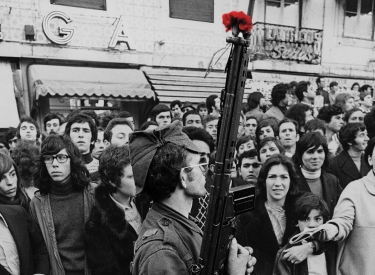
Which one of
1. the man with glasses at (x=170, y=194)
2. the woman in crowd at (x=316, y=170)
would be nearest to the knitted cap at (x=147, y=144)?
the man with glasses at (x=170, y=194)

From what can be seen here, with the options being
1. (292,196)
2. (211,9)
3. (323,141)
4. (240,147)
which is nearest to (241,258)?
(292,196)

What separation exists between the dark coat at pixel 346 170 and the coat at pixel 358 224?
1260mm

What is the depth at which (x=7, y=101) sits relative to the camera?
27.1ft

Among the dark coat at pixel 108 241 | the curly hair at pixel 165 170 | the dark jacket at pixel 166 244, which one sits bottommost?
the dark coat at pixel 108 241

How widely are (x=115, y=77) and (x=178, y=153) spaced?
317 inches

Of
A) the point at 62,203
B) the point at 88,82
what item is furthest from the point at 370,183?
the point at 88,82

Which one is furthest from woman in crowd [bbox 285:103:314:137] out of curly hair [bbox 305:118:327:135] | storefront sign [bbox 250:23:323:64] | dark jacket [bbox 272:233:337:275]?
storefront sign [bbox 250:23:323:64]

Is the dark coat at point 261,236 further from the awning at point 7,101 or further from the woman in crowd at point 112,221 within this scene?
the awning at point 7,101

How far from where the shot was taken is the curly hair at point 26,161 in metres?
3.21

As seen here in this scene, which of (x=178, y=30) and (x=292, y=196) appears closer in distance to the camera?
(x=292, y=196)

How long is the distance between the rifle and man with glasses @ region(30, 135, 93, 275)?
1366mm

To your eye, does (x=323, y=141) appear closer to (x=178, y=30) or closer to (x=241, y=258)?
(x=241, y=258)

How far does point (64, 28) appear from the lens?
8.78 m

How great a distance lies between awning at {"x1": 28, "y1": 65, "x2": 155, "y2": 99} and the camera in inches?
325
